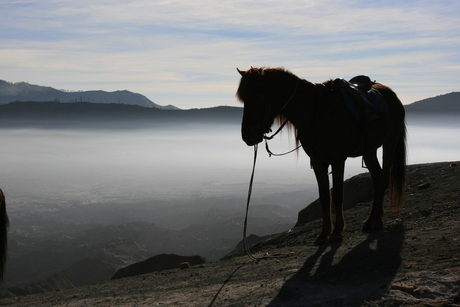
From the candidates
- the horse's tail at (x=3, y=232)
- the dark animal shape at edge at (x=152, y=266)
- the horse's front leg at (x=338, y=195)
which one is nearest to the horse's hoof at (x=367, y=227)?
the horse's front leg at (x=338, y=195)

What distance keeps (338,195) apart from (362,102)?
172 centimetres

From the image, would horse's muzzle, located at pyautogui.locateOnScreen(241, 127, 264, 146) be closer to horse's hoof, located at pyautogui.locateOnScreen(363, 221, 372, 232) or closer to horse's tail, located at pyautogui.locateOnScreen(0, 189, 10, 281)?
horse's hoof, located at pyautogui.locateOnScreen(363, 221, 372, 232)

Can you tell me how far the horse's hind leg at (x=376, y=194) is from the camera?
9555mm

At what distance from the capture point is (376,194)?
32.0ft

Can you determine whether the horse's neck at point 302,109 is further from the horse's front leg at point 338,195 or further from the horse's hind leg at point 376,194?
the horse's hind leg at point 376,194

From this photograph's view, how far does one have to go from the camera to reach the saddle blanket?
859 centimetres

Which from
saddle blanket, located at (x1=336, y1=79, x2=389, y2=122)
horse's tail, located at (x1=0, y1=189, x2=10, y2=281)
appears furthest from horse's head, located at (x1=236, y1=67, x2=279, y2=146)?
horse's tail, located at (x1=0, y1=189, x2=10, y2=281)

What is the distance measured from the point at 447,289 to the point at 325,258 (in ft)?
8.31

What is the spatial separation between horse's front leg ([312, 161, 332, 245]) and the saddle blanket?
109 centimetres

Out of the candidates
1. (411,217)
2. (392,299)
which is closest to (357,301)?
(392,299)

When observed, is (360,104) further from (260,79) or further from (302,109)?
(260,79)

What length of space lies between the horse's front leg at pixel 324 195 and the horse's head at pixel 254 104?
4.46 feet

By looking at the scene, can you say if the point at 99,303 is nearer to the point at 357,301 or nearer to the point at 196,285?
the point at 196,285

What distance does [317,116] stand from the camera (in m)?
8.27
